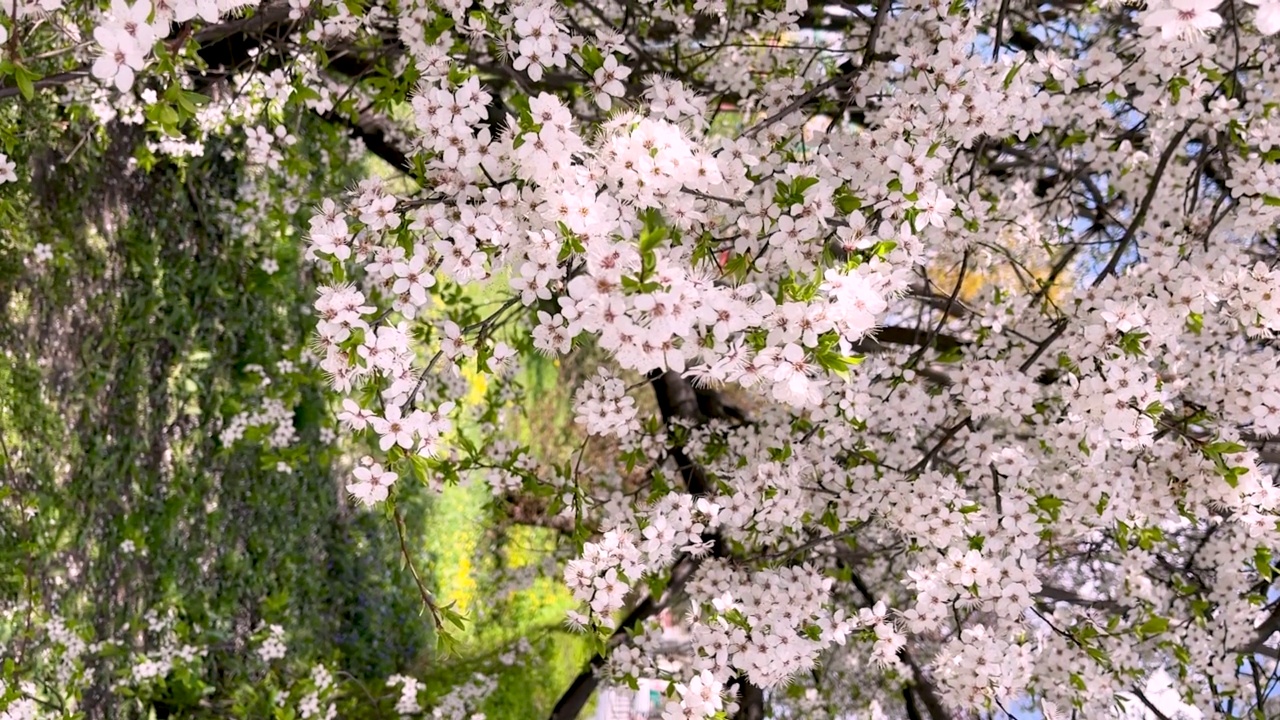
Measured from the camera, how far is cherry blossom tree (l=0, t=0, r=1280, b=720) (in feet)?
4.26

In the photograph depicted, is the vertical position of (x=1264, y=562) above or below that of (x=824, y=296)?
below

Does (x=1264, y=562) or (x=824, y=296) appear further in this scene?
(x=1264, y=562)

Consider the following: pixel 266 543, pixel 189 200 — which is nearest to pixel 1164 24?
pixel 189 200

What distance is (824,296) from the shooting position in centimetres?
128

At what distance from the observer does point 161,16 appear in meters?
1.08

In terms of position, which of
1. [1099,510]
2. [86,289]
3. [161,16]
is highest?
[86,289]

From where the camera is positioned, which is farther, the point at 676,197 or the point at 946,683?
the point at 946,683

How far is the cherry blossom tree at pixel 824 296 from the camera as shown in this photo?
1300 mm

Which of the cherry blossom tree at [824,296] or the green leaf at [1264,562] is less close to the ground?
the cherry blossom tree at [824,296]

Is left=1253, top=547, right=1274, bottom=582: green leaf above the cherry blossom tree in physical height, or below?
below

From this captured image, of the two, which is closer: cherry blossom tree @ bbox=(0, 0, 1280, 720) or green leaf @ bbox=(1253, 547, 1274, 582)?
cherry blossom tree @ bbox=(0, 0, 1280, 720)

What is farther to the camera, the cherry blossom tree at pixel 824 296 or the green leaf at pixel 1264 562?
the green leaf at pixel 1264 562

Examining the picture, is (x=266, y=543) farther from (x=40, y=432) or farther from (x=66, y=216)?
(x=66, y=216)

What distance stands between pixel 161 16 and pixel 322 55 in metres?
1.03
